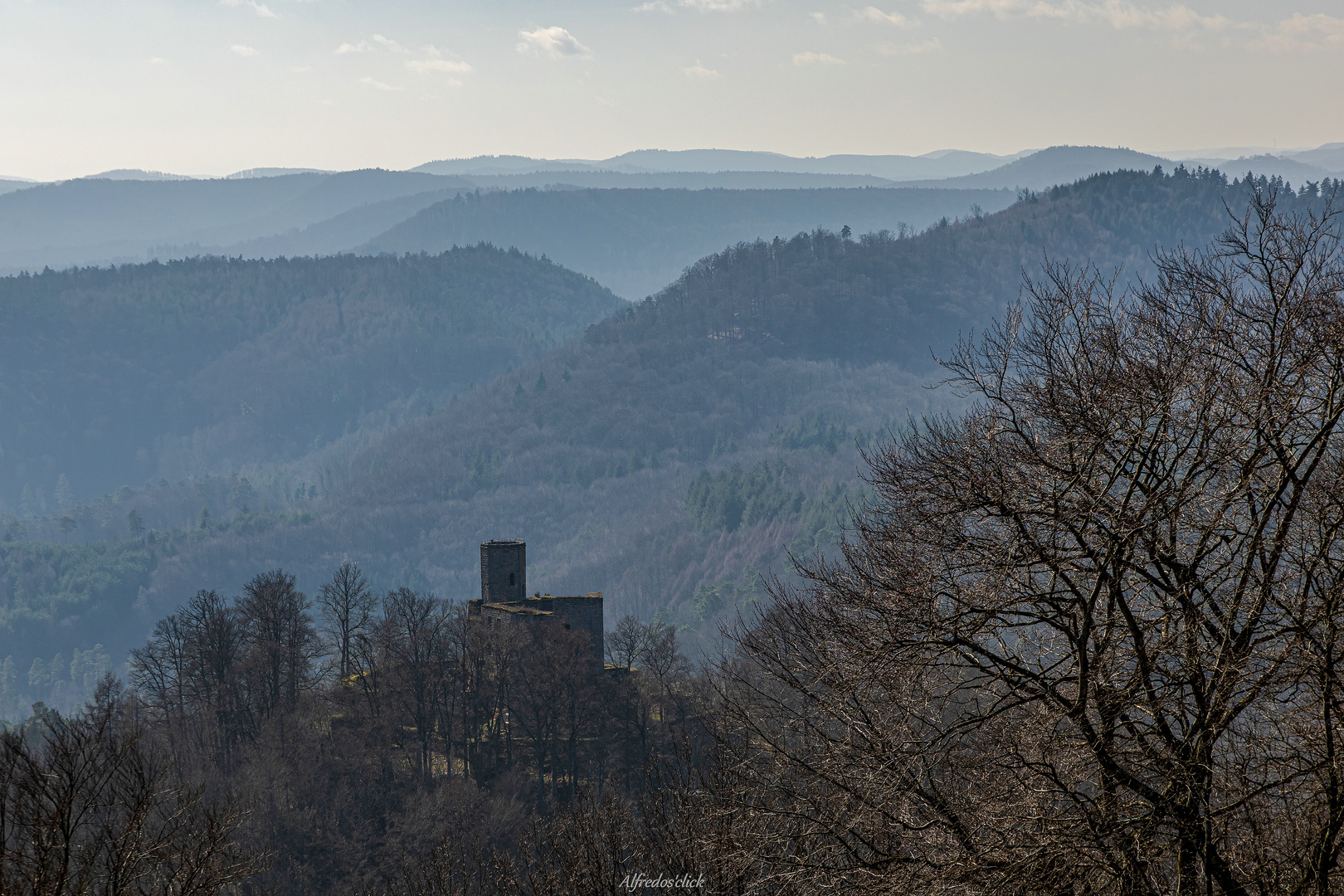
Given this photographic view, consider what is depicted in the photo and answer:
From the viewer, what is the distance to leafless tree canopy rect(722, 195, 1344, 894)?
420 inches

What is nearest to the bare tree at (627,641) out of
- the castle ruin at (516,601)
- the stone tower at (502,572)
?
the castle ruin at (516,601)

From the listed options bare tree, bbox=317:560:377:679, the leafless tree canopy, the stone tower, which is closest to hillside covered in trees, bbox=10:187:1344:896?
the leafless tree canopy

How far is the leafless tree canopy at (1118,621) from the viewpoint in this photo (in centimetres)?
1066

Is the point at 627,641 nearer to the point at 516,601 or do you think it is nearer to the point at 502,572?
the point at 516,601

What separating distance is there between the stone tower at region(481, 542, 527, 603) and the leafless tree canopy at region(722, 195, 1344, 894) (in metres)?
43.3

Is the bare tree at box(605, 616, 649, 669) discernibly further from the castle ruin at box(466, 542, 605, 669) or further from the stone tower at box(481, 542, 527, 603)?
the stone tower at box(481, 542, 527, 603)

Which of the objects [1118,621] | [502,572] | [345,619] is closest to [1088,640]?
[1118,621]

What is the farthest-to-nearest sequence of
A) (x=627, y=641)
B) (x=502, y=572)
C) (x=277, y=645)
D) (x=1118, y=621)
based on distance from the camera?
(x=627, y=641), (x=277, y=645), (x=502, y=572), (x=1118, y=621)

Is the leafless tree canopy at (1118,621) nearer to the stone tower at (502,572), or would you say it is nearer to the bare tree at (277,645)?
the stone tower at (502,572)

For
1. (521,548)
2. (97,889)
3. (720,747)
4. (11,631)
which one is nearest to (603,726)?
(521,548)

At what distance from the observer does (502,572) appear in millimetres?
56469

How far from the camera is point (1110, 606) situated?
441 inches

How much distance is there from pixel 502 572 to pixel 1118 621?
46889 millimetres

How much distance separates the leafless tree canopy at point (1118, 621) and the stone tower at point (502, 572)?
1704 inches
